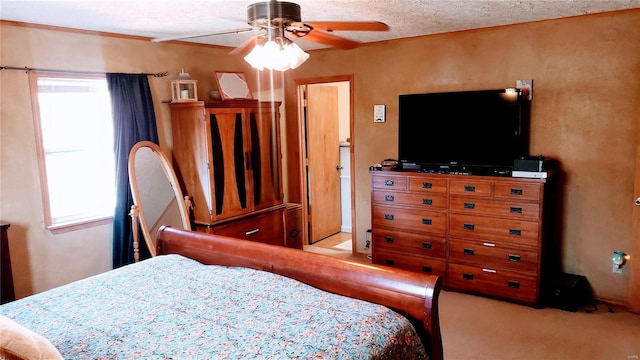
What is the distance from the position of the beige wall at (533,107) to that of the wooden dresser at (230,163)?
0.32 metres

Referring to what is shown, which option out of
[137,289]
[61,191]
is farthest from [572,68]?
[61,191]

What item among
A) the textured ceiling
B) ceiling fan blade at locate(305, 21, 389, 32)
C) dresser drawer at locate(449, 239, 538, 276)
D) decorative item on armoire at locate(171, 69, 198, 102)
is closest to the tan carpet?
dresser drawer at locate(449, 239, 538, 276)

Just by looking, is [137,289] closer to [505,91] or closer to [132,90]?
[132,90]

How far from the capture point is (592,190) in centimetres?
368

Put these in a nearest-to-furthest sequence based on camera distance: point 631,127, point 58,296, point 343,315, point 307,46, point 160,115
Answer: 1. point 343,315
2. point 58,296
3. point 631,127
4. point 160,115
5. point 307,46

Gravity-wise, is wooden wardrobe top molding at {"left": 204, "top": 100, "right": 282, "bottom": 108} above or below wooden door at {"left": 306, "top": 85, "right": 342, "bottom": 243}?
above

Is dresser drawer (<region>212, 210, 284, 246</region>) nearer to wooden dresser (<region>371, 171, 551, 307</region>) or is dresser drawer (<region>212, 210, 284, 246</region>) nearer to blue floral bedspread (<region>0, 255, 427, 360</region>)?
wooden dresser (<region>371, 171, 551, 307</region>)

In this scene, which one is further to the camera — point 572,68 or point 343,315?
point 572,68

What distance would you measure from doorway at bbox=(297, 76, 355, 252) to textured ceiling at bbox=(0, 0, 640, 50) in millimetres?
1734

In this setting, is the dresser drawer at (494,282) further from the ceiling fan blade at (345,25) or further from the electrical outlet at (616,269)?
the ceiling fan blade at (345,25)

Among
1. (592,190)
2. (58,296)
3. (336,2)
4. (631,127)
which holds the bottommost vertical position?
(58,296)

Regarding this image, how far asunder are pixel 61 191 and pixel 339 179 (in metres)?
3.30

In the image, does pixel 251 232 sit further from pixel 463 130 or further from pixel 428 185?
pixel 463 130

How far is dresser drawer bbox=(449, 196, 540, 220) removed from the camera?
11.7 ft
